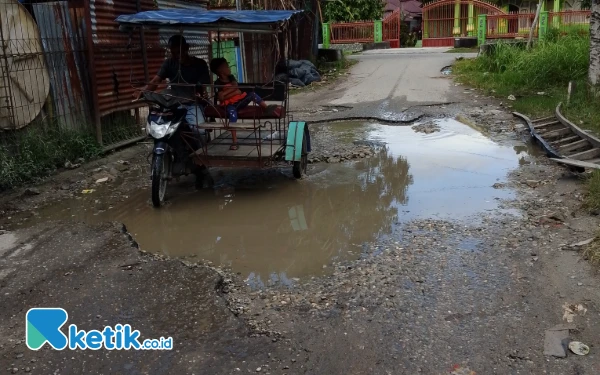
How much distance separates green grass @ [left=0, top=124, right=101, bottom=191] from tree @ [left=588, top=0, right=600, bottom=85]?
29.5ft

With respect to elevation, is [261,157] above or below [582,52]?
below

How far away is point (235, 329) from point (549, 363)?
5.99 ft

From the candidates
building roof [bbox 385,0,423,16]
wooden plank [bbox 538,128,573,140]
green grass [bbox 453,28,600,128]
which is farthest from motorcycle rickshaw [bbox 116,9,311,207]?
building roof [bbox 385,0,423,16]

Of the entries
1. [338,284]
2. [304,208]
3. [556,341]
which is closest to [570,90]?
[304,208]

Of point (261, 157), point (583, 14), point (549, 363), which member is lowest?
point (549, 363)

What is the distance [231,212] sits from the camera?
19.7 ft

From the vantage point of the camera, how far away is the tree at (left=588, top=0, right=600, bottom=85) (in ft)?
34.7

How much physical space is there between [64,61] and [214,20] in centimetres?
328

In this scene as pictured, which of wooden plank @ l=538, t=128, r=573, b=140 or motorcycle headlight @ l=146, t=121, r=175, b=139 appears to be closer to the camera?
motorcycle headlight @ l=146, t=121, r=175, b=139

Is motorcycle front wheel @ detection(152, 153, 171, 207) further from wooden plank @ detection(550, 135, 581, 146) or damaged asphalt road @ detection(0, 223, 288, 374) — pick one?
wooden plank @ detection(550, 135, 581, 146)

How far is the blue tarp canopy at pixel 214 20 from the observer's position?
234 inches

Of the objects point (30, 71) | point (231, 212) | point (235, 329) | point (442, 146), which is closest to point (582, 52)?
point (442, 146)

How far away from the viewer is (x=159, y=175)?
593cm

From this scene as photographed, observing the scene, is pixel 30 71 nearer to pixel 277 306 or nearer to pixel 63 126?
pixel 63 126
